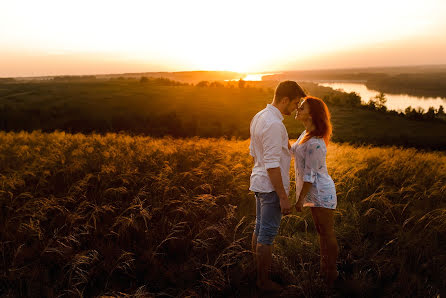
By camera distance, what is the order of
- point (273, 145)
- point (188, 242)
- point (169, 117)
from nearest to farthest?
point (273, 145), point (188, 242), point (169, 117)

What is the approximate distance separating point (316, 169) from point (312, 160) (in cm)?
11

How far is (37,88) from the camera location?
3204 inches

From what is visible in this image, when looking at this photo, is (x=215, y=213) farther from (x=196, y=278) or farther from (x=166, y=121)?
(x=166, y=121)

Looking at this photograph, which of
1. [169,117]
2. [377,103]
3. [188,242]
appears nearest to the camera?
[188,242]

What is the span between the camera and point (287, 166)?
2982 millimetres

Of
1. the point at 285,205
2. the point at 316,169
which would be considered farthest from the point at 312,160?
the point at 285,205

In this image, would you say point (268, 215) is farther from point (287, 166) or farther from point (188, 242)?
point (188, 242)

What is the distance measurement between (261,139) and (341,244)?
2545mm

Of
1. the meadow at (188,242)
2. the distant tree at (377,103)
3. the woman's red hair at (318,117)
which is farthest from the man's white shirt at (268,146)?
the distant tree at (377,103)

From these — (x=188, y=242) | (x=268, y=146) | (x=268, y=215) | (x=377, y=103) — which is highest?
(x=268, y=146)

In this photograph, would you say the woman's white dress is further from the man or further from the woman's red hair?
the man

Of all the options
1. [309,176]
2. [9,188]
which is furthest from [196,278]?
[9,188]

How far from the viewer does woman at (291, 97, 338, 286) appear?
9.66 ft

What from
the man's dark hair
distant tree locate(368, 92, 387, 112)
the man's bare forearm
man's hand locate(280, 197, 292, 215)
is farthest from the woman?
distant tree locate(368, 92, 387, 112)
